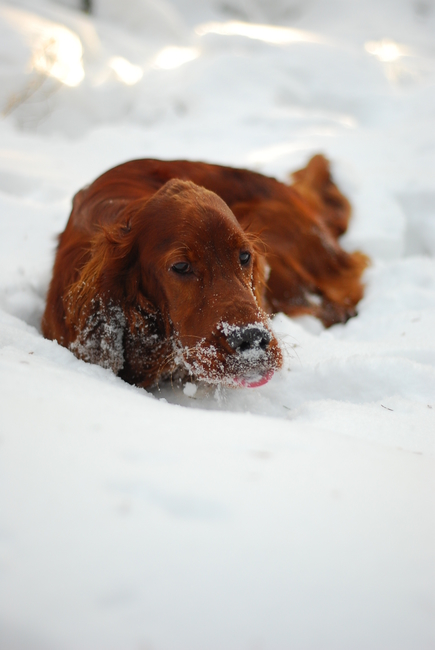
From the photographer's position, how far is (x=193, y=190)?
1.89 metres

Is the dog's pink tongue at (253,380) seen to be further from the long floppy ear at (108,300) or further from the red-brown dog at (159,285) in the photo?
the long floppy ear at (108,300)

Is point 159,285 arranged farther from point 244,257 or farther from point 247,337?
point 247,337

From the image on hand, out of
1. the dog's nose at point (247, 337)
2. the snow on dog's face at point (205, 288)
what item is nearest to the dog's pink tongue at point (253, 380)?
the snow on dog's face at point (205, 288)

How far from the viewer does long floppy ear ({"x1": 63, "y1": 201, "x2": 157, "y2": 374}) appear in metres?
1.92

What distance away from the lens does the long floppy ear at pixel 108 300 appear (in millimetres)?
1920

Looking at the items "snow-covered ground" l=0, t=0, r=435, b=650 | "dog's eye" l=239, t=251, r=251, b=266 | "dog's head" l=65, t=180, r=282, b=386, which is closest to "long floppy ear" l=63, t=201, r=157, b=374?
"dog's head" l=65, t=180, r=282, b=386

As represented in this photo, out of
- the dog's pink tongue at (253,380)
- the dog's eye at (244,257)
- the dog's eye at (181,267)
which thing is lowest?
the dog's pink tongue at (253,380)

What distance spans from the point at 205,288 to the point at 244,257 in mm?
239

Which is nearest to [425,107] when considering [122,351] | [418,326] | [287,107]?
[287,107]

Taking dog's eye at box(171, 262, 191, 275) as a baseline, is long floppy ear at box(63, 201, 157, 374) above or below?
below

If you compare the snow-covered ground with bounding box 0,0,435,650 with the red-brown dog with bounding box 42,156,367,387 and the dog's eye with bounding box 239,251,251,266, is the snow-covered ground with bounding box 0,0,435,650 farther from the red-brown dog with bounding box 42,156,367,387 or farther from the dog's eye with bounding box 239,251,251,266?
the dog's eye with bounding box 239,251,251,266

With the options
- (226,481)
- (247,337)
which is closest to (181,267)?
(247,337)

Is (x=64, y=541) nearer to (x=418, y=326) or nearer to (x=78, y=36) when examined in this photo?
(x=418, y=326)

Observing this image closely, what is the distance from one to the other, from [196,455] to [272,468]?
15 centimetres
